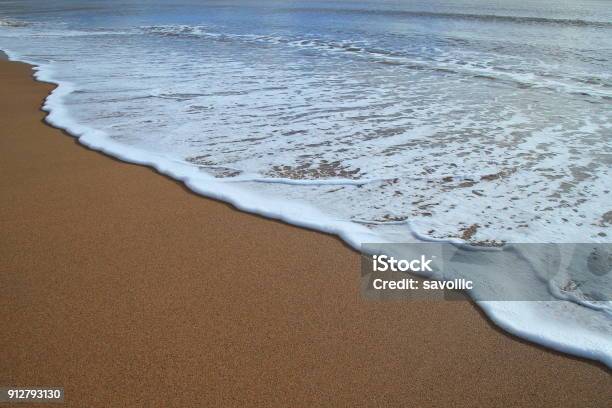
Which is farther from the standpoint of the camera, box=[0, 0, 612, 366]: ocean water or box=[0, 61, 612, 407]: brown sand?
box=[0, 0, 612, 366]: ocean water

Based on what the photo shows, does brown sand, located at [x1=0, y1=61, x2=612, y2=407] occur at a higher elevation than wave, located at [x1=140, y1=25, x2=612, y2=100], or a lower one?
lower

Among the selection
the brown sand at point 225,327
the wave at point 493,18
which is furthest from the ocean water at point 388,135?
the wave at point 493,18

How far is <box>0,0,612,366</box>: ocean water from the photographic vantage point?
2904 mm

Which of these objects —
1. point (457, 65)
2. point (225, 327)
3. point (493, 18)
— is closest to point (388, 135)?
point (225, 327)

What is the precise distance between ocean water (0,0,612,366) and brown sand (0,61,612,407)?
0.87 ft

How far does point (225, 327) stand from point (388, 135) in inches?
124

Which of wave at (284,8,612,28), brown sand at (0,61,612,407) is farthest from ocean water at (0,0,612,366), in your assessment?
wave at (284,8,612,28)

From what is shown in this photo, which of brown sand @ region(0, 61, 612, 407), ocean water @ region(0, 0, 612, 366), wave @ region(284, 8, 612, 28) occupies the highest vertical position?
wave @ region(284, 8, 612, 28)

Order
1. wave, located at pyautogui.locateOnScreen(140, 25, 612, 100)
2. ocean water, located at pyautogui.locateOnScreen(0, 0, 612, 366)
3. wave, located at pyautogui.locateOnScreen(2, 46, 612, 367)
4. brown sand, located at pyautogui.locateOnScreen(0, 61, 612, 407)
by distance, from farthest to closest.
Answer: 1. wave, located at pyautogui.locateOnScreen(140, 25, 612, 100)
2. ocean water, located at pyautogui.locateOnScreen(0, 0, 612, 366)
3. wave, located at pyautogui.locateOnScreen(2, 46, 612, 367)
4. brown sand, located at pyautogui.locateOnScreen(0, 61, 612, 407)

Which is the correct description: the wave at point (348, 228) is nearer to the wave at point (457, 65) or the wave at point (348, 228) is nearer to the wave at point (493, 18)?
the wave at point (457, 65)

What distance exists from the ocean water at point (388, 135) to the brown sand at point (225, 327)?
0.27m

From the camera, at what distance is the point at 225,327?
2.09 metres

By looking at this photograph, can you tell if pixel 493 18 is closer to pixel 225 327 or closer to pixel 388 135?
pixel 388 135

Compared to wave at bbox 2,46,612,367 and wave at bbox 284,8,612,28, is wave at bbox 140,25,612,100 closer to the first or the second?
wave at bbox 2,46,612,367
